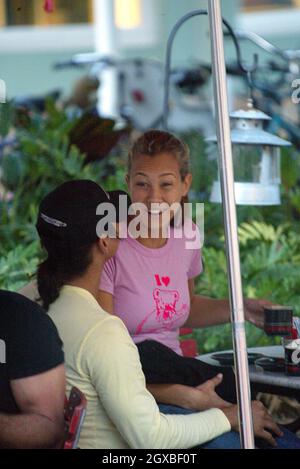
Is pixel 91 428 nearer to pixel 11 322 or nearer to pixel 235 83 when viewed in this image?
pixel 11 322

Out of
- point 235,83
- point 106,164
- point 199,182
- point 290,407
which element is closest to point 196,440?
point 290,407

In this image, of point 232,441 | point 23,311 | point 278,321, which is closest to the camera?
point 23,311

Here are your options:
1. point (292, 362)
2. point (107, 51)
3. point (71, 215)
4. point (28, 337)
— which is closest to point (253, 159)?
point (292, 362)

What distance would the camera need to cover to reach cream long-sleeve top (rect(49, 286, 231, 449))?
3076 mm

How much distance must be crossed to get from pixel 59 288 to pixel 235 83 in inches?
308

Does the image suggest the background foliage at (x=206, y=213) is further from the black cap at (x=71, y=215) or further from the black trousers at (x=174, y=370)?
the black cap at (x=71, y=215)

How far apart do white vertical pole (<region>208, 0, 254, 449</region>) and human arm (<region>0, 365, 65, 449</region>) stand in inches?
19.1

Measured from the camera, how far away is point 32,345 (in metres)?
3.04

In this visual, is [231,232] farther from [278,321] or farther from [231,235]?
[278,321]

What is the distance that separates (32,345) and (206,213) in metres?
2.30

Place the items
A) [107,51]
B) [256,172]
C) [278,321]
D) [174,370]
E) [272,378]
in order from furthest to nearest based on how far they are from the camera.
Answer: [107,51] < [256,172] < [278,321] < [272,378] < [174,370]

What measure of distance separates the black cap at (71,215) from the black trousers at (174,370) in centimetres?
50

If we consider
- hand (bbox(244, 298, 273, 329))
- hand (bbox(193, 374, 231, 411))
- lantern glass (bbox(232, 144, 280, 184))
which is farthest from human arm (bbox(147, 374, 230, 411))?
lantern glass (bbox(232, 144, 280, 184))

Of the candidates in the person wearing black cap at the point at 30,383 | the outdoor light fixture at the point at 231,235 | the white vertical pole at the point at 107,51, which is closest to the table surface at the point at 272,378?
the outdoor light fixture at the point at 231,235
